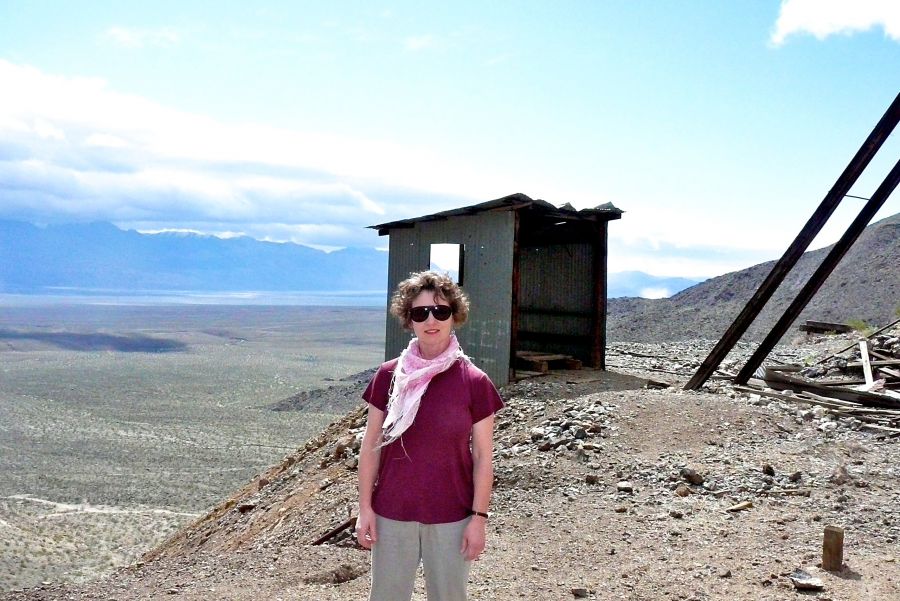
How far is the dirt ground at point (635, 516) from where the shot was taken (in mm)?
5871

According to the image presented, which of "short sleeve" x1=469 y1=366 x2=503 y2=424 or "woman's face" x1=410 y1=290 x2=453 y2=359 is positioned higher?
"woman's face" x1=410 y1=290 x2=453 y2=359

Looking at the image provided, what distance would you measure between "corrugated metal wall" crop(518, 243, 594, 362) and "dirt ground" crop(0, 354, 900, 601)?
358 centimetres

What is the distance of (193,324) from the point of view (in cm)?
14662

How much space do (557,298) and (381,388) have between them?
1250 centimetres

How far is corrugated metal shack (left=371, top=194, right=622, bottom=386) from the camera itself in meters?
13.6

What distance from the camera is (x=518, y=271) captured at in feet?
45.3

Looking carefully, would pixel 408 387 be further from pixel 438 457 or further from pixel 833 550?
pixel 833 550

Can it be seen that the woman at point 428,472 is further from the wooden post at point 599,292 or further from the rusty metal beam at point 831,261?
the wooden post at point 599,292

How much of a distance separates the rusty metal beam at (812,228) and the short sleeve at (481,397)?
30.6 ft

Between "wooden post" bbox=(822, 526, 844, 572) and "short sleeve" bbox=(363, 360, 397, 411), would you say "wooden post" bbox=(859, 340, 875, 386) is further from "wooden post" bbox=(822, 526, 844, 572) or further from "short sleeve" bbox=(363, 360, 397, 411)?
"short sleeve" bbox=(363, 360, 397, 411)

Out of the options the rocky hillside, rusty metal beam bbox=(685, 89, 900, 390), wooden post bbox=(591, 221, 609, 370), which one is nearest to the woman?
rusty metal beam bbox=(685, 89, 900, 390)

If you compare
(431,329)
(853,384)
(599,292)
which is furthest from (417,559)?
(599,292)

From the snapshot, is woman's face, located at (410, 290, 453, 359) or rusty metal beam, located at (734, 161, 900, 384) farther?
rusty metal beam, located at (734, 161, 900, 384)

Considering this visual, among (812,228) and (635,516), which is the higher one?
(812,228)
